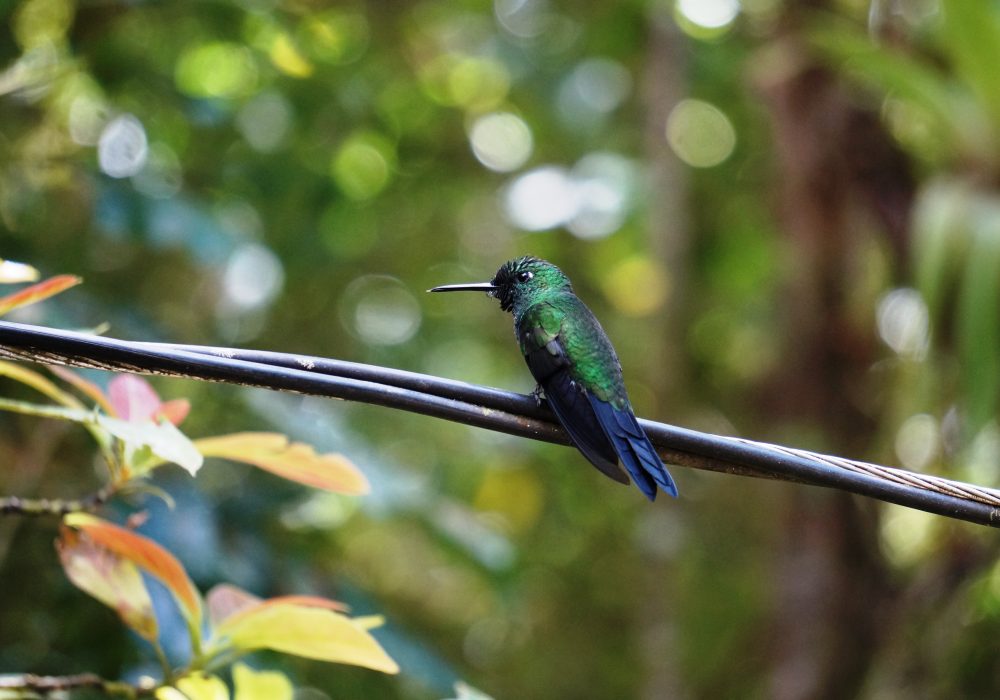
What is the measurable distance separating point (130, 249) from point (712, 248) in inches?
150

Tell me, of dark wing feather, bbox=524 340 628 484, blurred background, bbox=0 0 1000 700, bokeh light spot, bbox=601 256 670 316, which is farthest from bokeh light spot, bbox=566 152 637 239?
dark wing feather, bbox=524 340 628 484

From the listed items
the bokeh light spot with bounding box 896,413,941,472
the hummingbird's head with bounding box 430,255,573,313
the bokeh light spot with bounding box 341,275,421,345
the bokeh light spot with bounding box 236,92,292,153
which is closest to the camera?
the hummingbird's head with bounding box 430,255,573,313

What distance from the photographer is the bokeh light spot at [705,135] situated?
7.11 metres

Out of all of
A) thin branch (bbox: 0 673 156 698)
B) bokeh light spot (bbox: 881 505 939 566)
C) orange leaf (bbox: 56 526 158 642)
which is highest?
bokeh light spot (bbox: 881 505 939 566)

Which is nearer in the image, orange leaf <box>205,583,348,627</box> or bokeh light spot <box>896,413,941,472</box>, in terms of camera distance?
orange leaf <box>205,583,348,627</box>

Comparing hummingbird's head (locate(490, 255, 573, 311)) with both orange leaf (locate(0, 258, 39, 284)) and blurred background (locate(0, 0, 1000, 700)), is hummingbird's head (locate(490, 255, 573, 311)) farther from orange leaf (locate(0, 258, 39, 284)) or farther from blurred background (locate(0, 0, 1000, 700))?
orange leaf (locate(0, 258, 39, 284))

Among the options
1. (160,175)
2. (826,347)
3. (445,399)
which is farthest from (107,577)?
(826,347)

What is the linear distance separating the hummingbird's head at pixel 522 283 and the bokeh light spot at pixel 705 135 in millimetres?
4463

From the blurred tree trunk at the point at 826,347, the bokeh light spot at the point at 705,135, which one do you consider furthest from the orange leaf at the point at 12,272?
the bokeh light spot at the point at 705,135

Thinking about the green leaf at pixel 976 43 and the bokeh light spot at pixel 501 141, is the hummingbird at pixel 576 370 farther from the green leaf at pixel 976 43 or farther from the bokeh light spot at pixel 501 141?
the bokeh light spot at pixel 501 141

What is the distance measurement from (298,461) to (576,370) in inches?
32.9

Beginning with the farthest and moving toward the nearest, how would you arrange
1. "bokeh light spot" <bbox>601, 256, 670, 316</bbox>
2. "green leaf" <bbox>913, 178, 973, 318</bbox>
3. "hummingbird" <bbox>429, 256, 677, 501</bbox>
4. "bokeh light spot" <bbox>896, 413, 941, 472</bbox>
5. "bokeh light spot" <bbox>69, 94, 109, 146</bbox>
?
"bokeh light spot" <bbox>601, 256, 670, 316</bbox>, "bokeh light spot" <bbox>896, 413, 941, 472</bbox>, "bokeh light spot" <bbox>69, 94, 109, 146</bbox>, "green leaf" <bbox>913, 178, 973, 318</bbox>, "hummingbird" <bbox>429, 256, 677, 501</bbox>

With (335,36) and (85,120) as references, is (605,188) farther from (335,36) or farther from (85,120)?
(85,120)

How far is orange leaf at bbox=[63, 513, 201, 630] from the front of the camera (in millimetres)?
1698
